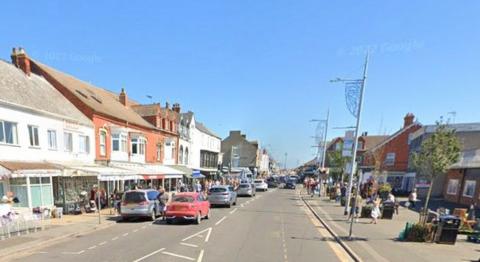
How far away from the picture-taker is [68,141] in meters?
24.9

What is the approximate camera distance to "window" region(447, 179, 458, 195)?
1303 inches

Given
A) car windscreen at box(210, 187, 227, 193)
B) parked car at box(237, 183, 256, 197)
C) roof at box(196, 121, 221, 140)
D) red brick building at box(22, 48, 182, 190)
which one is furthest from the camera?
roof at box(196, 121, 221, 140)

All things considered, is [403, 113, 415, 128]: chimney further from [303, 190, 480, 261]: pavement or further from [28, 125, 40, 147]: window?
[28, 125, 40, 147]: window

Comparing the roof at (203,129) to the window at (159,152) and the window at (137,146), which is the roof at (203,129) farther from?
the window at (137,146)

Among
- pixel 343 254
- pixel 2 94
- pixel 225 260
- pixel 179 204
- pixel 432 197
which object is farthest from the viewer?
pixel 432 197

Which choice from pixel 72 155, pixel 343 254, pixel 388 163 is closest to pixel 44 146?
pixel 72 155

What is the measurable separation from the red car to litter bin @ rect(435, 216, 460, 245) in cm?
1051

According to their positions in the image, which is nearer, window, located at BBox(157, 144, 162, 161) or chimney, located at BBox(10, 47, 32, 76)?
chimney, located at BBox(10, 47, 32, 76)

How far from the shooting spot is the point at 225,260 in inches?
409

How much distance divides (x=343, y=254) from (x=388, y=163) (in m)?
47.2

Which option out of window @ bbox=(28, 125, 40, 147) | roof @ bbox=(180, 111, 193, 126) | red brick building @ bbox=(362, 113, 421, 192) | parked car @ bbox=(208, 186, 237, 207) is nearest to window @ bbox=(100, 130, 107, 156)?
window @ bbox=(28, 125, 40, 147)

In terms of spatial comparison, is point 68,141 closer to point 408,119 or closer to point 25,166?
point 25,166

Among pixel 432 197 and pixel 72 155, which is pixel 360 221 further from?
pixel 432 197

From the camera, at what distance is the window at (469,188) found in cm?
2909
